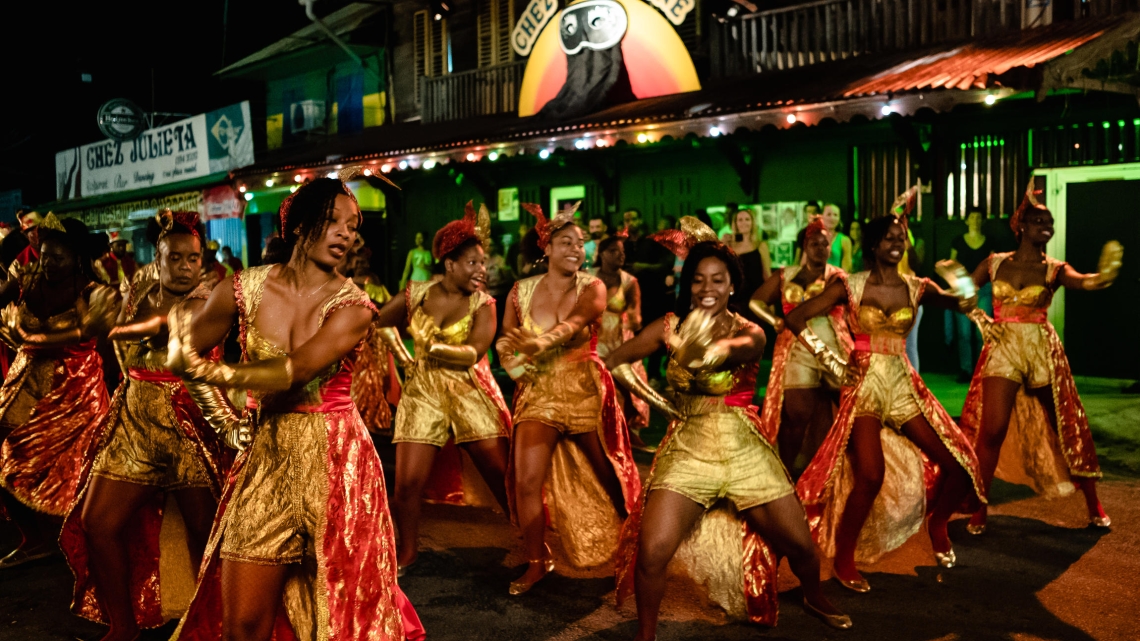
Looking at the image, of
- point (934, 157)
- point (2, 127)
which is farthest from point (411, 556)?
point (2, 127)

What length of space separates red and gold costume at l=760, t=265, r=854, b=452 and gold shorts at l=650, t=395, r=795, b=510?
9.59 feet

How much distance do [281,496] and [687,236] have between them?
2.28 m

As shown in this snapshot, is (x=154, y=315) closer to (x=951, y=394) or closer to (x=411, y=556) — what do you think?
(x=411, y=556)

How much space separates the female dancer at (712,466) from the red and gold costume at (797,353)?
2787mm

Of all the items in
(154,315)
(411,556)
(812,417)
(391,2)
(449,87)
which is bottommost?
(411,556)

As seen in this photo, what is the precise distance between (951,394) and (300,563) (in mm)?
9730

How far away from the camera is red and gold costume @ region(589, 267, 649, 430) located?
27.3 feet

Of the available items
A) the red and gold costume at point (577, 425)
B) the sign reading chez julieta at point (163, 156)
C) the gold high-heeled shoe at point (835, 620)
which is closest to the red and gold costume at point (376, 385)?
the red and gold costume at point (577, 425)

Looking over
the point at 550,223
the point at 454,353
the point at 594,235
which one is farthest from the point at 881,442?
the point at 594,235

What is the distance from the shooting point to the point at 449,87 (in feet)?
71.9

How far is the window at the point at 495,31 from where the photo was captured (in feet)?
69.6

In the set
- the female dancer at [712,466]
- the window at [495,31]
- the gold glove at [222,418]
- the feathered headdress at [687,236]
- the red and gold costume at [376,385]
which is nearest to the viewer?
the gold glove at [222,418]

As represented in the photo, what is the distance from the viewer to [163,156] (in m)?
26.0

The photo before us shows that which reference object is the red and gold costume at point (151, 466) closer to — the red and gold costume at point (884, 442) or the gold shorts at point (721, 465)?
the gold shorts at point (721, 465)
